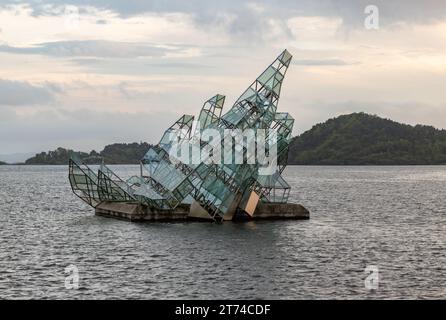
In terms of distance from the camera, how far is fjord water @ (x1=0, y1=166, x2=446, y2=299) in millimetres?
52250

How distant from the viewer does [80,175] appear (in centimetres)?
9762

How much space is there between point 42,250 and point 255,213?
30.6 meters

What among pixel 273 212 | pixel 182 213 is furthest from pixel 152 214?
pixel 273 212

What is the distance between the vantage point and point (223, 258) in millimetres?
65312

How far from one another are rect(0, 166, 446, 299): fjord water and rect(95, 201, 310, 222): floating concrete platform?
6.60 feet

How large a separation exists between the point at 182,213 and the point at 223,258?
1064 inches

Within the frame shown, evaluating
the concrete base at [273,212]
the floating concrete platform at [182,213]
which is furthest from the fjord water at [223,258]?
the concrete base at [273,212]

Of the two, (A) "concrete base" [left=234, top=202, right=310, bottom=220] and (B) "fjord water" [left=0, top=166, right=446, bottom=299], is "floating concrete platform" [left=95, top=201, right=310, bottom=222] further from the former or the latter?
(B) "fjord water" [left=0, top=166, right=446, bottom=299]

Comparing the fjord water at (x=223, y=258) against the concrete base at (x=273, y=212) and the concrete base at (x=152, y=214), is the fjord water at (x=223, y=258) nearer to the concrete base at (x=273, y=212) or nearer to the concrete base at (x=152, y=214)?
the concrete base at (x=152, y=214)

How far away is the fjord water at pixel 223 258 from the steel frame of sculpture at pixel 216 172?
11.9 feet

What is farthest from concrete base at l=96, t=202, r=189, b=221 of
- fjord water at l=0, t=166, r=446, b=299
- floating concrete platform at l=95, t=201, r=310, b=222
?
fjord water at l=0, t=166, r=446, b=299

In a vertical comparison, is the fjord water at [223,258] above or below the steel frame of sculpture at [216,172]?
below

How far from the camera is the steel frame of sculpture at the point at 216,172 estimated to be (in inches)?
3536

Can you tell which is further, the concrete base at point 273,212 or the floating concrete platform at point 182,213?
the concrete base at point 273,212
